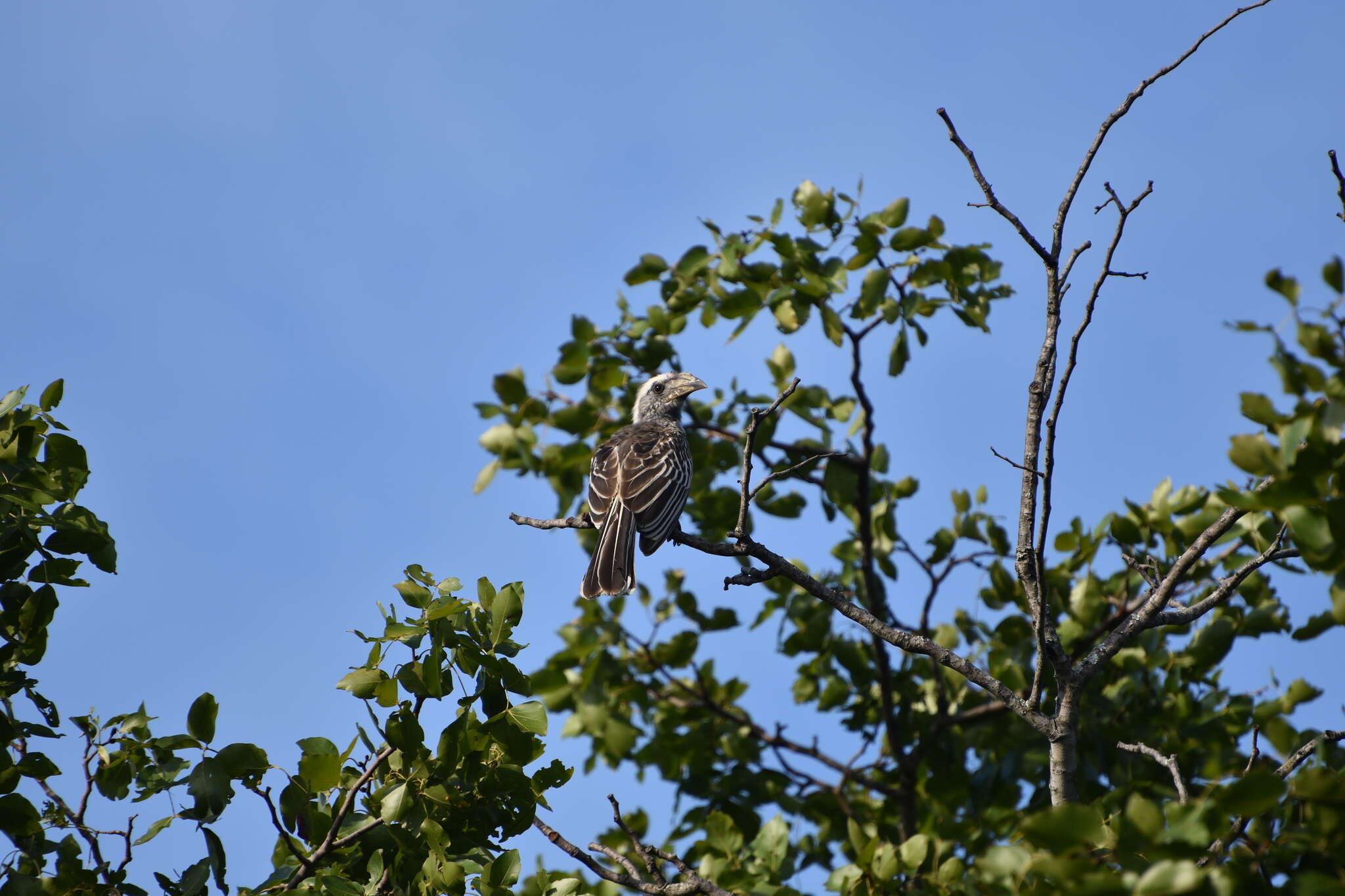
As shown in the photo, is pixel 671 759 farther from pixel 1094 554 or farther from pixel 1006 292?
pixel 1006 292

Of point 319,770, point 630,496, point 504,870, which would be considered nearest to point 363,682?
point 319,770

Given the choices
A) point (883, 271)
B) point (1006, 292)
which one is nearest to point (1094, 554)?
point (1006, 292)

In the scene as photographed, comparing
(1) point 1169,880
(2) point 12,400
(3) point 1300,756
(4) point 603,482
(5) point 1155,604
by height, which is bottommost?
(1) point 1169,880

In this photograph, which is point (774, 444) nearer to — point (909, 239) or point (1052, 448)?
point (909, 239)

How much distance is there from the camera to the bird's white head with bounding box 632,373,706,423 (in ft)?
28.0

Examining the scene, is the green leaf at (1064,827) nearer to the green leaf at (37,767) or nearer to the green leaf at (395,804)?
the green leaf at (395,804)

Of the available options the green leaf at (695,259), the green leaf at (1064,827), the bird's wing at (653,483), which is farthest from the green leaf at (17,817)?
the green leaf at (695,259)

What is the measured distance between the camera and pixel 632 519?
6551 mm

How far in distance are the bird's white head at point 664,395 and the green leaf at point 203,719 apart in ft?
17.0

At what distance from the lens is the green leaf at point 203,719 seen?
12.2 feet

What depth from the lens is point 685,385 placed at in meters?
8.58

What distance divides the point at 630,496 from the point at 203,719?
3320 mm

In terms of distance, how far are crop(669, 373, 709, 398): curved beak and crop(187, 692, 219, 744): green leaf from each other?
17.1 ft

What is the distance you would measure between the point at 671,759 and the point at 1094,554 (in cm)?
354
